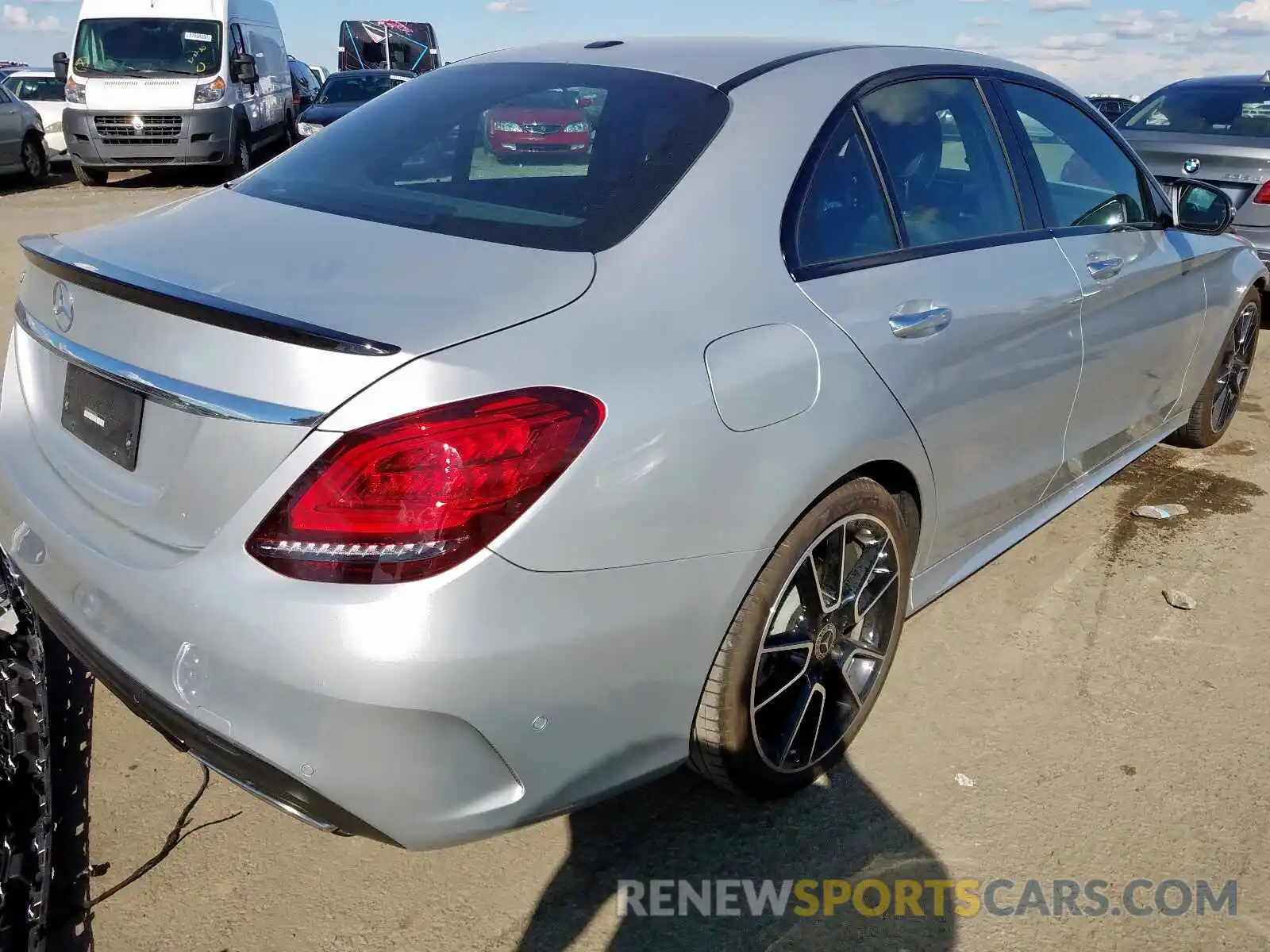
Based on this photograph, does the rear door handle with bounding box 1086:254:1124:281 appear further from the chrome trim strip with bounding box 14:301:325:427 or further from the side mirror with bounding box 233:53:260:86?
the side mirror with bounding box 233:53:260:86

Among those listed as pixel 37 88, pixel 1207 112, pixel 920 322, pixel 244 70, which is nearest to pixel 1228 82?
pixel 1207 112

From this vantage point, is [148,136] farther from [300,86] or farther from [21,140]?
[300,86]

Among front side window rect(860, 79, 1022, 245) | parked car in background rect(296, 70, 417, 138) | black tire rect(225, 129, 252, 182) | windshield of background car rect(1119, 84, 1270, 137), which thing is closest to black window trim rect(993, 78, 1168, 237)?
front side window rect(860, 79, 1022, 245)

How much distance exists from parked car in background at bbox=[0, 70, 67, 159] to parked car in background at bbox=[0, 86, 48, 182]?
33.4 inches

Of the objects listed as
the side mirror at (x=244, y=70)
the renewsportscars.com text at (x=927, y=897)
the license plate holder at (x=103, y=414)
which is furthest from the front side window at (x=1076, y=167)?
the side mirror at (x=244, y=70)

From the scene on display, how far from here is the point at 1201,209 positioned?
395 centimetres

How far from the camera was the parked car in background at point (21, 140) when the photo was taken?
46.1 feet

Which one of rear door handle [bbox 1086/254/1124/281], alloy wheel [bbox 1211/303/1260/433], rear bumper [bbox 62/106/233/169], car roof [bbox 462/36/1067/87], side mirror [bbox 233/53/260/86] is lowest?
rear bumper [bbox 62/106/233/169]

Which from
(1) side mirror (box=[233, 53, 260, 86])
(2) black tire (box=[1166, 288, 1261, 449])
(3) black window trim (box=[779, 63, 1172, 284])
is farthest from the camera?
(1) side mirror (box=[233, 53, 260, 86])

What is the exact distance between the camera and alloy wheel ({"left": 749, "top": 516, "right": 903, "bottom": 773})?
2369 millimetres

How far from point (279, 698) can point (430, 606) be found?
0.99 feet

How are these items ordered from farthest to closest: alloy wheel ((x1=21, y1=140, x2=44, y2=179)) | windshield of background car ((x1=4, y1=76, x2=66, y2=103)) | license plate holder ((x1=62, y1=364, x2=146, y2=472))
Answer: windshield of background car ((x1=4, y1=76, x2=66, y2=103)), alloy wheel ((x1=21, y1=140, x2=44, y2=179)), license plate holder ((x1=62, y1=364, x2=146, y2=472))

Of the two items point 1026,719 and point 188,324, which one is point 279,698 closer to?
point 188,324

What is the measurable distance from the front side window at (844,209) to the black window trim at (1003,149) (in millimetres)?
14
